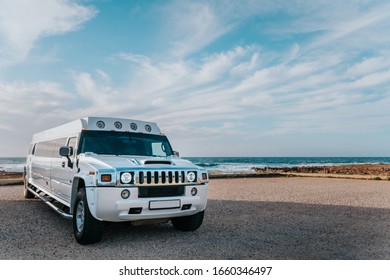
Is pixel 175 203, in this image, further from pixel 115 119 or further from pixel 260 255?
pixel 115 119

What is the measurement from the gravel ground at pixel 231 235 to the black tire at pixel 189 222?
0.14m

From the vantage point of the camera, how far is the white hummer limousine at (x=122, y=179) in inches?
232

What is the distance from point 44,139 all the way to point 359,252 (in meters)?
8.82

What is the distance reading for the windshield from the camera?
7.16 metres

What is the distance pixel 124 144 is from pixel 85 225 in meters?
2.02

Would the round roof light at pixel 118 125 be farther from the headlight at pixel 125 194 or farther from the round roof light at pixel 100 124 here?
the headlight at pixel 125 194

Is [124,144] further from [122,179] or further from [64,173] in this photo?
[122,179]

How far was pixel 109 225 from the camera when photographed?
25.6 feet

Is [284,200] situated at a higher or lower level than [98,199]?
lower

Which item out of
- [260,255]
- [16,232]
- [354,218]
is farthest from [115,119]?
[354,218]

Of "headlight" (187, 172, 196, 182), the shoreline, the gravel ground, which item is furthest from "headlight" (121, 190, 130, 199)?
the shoreline

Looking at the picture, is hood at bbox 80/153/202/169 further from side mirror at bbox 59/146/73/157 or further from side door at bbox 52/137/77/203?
side door at bbox 52/137/77/203

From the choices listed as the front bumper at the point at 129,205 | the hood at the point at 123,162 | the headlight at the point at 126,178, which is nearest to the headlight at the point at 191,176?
the hood at the point at 123,162

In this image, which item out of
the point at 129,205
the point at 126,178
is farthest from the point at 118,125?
the point at 129,205
